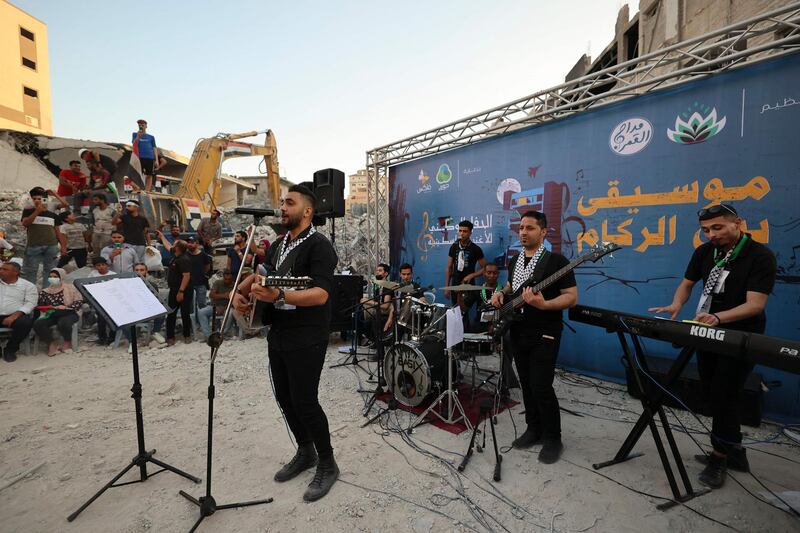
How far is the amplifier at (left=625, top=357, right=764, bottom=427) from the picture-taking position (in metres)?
3.77

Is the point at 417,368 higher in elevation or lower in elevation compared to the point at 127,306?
lower

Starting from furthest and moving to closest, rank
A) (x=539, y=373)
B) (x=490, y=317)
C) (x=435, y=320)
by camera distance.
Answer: (x=435, y=320), (x=490, y=317), (x=539, y=373)

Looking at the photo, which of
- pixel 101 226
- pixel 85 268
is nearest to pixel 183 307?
pixel 85 268

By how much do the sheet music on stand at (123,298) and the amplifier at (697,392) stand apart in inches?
171

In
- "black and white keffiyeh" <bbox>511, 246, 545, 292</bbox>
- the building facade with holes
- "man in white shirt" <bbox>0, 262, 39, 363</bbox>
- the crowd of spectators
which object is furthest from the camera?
the building facade with holes

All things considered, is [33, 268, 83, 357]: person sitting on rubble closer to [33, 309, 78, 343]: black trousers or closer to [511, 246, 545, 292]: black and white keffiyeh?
[33, 309, 78, 343]: black trousers

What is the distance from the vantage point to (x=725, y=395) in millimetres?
2672

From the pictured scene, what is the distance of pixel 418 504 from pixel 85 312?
8.57 metres

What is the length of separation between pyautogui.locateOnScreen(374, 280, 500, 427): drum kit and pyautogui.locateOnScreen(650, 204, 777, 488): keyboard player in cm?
186

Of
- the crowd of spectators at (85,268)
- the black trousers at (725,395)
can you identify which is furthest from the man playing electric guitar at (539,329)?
the crowd of spectators at (85,268)

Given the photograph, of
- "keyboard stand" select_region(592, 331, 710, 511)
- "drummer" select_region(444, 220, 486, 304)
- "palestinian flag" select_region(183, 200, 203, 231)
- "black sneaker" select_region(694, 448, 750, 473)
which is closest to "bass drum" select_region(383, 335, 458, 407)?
"keyboard stand" select_region(592, 331, 710, 511)

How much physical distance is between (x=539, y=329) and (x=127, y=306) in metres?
3.19

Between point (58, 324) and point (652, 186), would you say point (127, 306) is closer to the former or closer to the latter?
point (652, 186)

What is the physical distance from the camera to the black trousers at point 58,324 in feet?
21.3
